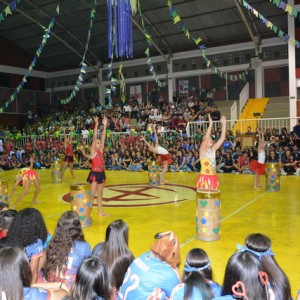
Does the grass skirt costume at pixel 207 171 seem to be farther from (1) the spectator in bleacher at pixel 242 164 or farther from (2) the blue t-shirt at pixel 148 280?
(1) the spectator in bleacher at pixel 242 164

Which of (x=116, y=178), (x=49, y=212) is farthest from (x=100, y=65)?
(x=49, y=212)

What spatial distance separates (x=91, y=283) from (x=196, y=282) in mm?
701

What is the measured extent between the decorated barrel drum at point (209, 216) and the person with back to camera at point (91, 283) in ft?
13.2

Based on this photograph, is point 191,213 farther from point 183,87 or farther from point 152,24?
point 183,87

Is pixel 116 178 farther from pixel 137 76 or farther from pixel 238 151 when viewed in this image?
pixel 137 76

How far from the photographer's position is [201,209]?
20.8 feet

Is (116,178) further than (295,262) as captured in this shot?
Yes

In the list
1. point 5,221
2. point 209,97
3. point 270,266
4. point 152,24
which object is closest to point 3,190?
point 5,221

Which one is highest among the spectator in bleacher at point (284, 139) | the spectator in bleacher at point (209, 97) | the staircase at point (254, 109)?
the spectator in bleacher at point (209, 97)

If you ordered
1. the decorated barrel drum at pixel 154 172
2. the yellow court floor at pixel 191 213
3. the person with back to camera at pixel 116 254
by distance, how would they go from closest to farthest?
the person with back to camera at pixel 116 254 → the yellow court floor at pixel 191 213 → the decorated barrel drum at pixel 154 172

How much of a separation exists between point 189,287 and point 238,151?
42.6 ft

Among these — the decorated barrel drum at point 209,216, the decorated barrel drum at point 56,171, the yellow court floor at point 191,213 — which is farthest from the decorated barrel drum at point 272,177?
the decorated barrel drum at point 56,171

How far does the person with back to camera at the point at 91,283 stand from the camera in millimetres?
2340

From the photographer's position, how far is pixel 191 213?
8.20 m
